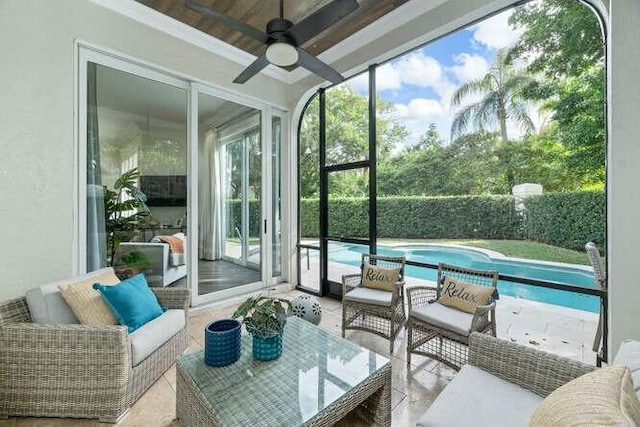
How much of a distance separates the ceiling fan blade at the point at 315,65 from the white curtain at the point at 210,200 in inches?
77.2

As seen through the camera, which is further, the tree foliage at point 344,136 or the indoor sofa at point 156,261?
the tree foliage at point 344,136

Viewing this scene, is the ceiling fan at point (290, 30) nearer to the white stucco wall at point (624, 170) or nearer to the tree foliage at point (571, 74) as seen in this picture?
the white stucco wall at point (624, 170)

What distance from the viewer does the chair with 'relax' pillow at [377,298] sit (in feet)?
8.61

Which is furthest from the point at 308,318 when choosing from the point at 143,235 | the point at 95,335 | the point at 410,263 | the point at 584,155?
the point at 584,155

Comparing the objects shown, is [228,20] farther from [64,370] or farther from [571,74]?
[571,74]

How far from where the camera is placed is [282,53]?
2021 millimetres

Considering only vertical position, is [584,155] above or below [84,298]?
above

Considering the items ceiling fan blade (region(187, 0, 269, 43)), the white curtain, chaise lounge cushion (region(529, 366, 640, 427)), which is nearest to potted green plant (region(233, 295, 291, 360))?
chaise lounge cushion (region(529, 366, 640, 427))

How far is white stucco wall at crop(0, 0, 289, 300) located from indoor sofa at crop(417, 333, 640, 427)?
3107 mm

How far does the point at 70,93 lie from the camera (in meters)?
2.52

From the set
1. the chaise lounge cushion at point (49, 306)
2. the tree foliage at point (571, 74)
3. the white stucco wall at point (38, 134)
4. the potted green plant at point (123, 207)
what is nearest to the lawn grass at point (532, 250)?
the tree foliage at point (571, 74)

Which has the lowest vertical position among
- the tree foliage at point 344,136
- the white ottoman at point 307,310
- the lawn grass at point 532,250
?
the white ottoman at point 307,310

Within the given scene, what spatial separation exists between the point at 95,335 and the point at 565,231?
4390mm

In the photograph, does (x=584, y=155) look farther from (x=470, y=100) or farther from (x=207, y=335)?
(x=207, y=335)
